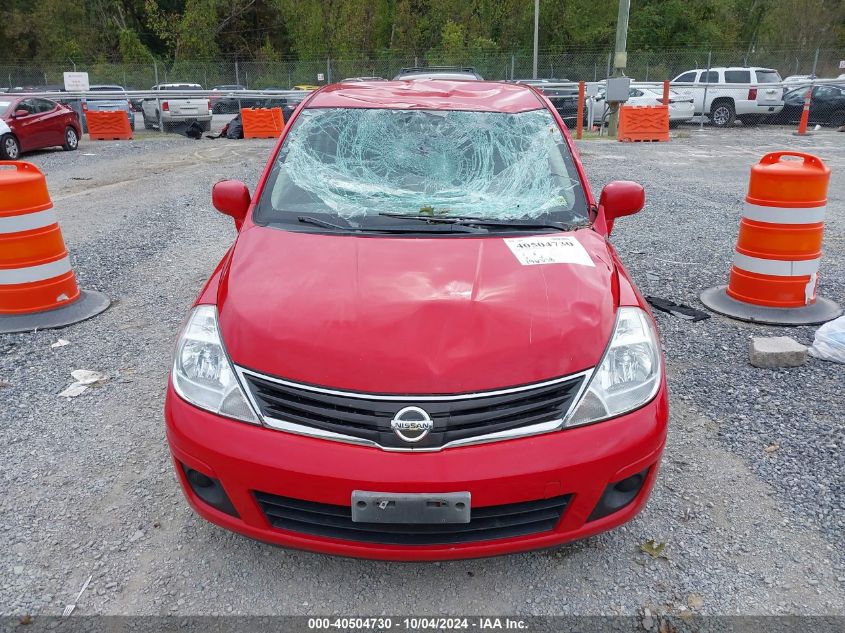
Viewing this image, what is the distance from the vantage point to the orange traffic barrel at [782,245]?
4961 mm

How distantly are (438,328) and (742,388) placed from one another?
2542 millimetres

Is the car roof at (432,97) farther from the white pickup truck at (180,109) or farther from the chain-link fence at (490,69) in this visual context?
the chain-link fence at (490,69)

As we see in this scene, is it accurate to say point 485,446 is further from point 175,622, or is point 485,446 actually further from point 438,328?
point 175,622

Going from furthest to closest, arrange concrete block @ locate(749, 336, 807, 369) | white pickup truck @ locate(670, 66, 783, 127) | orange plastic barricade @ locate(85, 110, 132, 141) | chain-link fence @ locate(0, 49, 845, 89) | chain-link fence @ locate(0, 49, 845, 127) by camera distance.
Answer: chain-link fence @ locate(0, 49, 845, 89) → chain-link fence @ locate(0, 49, 845, 127) → white pickup truck @ locate(670, 66, 783, 127) → orange plastic barricade @ locate(85, 110, 132, 141) → concrete block @ locate(749, 336, 807, 369)

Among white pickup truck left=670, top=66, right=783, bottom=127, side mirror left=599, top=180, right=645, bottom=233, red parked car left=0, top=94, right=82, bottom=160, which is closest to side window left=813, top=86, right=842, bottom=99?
white pickup truck left=670, top=66, right=783, bottom=127

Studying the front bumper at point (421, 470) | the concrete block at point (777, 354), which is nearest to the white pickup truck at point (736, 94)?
the concrete block at point (777, 354)

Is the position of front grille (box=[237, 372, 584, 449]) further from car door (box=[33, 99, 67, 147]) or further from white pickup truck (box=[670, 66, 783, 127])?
white pickup truck (box=[670, 66, 783, 127])

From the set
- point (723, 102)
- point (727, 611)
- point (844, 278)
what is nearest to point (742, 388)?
point (727, 611)

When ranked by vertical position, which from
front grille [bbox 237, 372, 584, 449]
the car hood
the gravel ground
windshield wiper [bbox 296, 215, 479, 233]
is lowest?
the gravel ground

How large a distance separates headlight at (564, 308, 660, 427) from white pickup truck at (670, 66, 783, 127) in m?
21.8

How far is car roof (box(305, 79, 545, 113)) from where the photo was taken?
12.5ft

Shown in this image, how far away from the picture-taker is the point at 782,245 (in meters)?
5.06

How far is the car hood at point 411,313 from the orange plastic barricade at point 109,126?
1892 cm

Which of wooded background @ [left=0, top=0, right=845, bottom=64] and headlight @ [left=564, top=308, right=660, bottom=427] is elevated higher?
wooded background @ [left=0, top=0, right=845, bottom=64]
